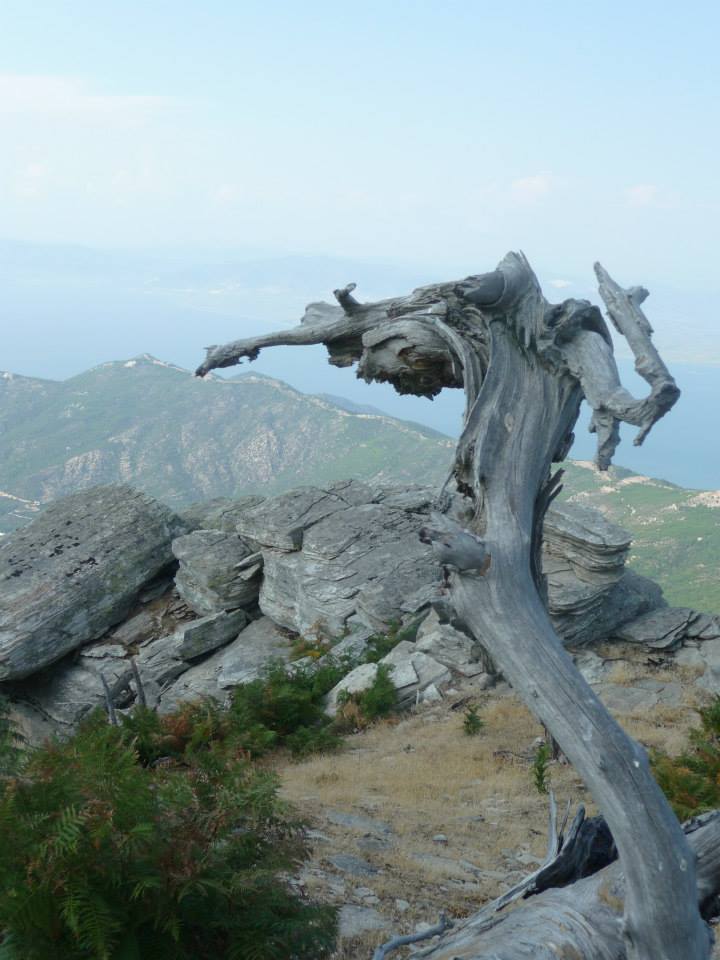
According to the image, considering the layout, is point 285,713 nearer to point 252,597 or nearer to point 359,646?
point 359,646

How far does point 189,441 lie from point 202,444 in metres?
2.69

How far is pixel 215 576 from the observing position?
23.9 metres

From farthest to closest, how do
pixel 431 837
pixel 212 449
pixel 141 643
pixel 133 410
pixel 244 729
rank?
pixel 133 410, pixel 212 449, pixel 141 643, pixel 244 729, pixel 431 837

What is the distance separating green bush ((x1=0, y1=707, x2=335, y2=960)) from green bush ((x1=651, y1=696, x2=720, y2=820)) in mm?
4815

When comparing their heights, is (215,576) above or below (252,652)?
above

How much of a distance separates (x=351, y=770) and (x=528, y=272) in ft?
31.8

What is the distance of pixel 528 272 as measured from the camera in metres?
6.32

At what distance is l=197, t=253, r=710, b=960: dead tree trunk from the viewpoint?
13.2ft

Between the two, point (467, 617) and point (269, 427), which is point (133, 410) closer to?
point (269, 427)

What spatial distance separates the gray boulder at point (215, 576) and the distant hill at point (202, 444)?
48833mm

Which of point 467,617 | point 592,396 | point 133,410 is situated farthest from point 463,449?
point 133,410

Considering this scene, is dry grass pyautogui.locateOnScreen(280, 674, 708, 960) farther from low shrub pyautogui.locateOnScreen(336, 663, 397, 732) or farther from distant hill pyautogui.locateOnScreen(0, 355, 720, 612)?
distant hill pyautogui.locateOnScreen(0, 355, 720, 612)

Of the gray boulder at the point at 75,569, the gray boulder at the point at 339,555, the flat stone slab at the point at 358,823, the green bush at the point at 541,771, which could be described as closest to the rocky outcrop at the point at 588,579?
the gray boulder at the point at 339,555

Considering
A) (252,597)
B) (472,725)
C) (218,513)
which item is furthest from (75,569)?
(472,725)
